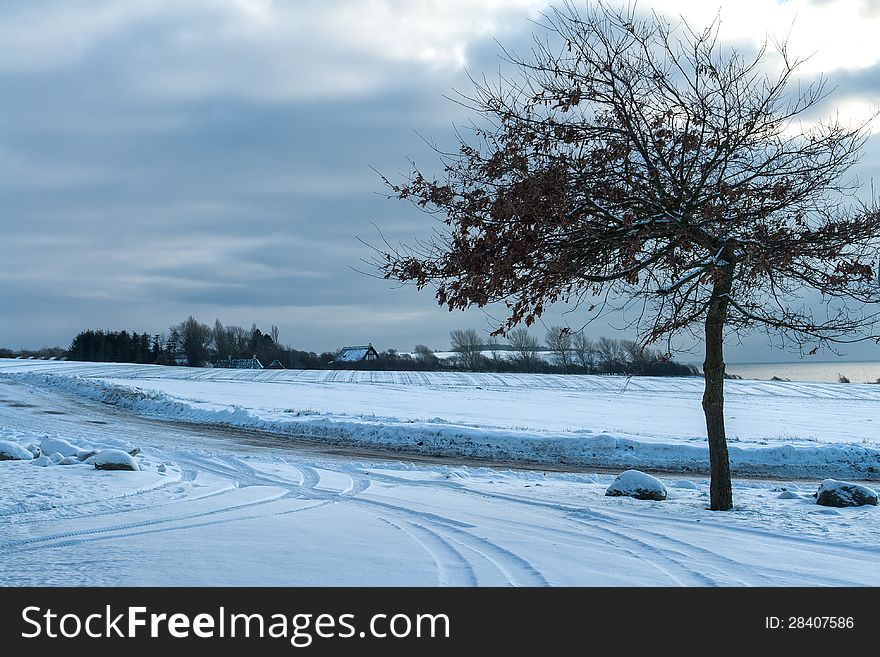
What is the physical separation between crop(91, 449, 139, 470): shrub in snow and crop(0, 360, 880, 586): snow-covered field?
1.06 ft

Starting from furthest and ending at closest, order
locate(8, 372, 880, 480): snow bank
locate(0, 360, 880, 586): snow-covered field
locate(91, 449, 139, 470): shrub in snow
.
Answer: locate(8, 372, 880, 480): snow bank
locate(91, 449, 139, 470): shrub in snow
locate(0, 360, 880, 586): snow-covered field

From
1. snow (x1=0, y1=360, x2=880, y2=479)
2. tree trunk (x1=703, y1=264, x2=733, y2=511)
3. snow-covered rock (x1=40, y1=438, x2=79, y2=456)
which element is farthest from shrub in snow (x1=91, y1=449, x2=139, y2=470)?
tree trunk (x1=703, y1=264, x2=733, y2=511)

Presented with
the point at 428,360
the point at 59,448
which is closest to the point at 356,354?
the point at 428,360

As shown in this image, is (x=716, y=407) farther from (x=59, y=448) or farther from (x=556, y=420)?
(x=556, y=420)

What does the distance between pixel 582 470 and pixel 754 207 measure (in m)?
9.28

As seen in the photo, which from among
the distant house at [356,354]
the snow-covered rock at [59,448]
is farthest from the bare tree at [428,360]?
the snow-covered rock at [59,448]

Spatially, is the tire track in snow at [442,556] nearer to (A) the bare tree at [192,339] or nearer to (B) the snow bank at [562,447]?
(B) the snow bank at [562,447]

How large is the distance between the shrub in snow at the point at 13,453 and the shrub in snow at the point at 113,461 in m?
1.84

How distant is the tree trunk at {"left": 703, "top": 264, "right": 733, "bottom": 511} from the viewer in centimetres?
1038

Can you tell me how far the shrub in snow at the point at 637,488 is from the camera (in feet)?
36.7

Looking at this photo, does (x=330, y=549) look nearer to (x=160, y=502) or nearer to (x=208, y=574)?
(x=208, y=574)

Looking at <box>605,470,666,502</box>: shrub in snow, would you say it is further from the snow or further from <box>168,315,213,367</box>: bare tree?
<box>168,315,213,367</box>: bare tree

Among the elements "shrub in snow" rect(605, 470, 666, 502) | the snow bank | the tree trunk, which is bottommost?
the snow bank
